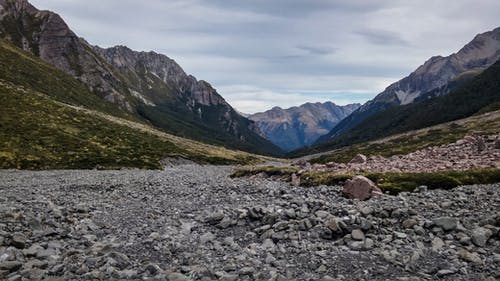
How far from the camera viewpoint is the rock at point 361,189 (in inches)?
973

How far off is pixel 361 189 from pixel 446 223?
8.17m

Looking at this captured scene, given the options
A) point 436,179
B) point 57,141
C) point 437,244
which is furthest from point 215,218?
point 57,141

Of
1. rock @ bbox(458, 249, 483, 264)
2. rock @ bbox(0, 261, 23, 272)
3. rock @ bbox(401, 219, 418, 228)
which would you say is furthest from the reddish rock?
rock @ bbox(0, 261, 23, 272)

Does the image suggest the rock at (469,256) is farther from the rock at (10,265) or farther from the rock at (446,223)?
the rock at (10,265)

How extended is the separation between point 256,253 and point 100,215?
12.8 meters

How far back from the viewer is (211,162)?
13488 centimetres

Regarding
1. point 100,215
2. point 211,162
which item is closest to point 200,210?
point 100,215

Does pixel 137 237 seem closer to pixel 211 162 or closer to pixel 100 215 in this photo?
pixel 100 215

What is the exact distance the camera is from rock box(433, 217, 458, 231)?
55.7ft

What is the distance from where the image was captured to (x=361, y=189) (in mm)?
25188

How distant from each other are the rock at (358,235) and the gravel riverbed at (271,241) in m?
0.05

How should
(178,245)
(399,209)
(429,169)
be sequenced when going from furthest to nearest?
(429,169) → (399,209) → (178,245)

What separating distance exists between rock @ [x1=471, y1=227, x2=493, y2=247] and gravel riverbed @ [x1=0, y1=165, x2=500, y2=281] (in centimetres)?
4

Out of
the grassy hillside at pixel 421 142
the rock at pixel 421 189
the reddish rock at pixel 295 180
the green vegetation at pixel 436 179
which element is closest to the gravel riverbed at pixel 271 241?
Result: the rock at pixel 421 189
